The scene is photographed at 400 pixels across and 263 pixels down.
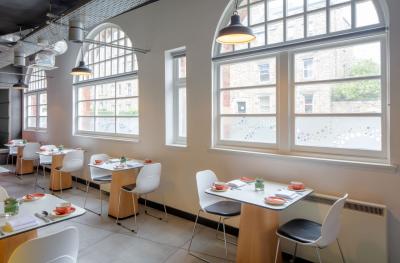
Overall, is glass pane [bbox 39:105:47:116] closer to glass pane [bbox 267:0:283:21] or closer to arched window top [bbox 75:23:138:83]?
arched window top [bbox 75:23:138:83]

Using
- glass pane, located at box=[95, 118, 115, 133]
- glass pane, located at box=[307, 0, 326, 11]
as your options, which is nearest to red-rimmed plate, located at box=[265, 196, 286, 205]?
glass pane, located at box=[307, 0, 326, 11]

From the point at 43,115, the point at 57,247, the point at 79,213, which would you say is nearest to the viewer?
the point at 57,247

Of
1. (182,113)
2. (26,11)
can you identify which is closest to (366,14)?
(182,113)

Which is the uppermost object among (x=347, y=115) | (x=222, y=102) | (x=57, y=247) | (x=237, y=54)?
(x=237, y=54)

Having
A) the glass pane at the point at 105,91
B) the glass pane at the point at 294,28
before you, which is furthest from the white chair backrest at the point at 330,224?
the glass pane at the point at 105,91

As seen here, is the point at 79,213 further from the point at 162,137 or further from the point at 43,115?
the point at 43,115

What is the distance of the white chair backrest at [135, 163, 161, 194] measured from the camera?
11.4 ft

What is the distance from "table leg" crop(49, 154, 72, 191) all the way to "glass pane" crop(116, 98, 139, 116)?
1.61m

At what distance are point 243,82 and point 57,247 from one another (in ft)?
8.74

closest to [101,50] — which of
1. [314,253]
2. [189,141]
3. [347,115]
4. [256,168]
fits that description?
[189,141]

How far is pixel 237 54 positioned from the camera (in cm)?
332

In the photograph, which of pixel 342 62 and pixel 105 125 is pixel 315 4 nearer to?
pixel 342 62

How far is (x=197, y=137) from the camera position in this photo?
3697 millimetres

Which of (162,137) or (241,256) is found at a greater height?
(162,137)
